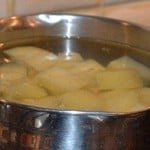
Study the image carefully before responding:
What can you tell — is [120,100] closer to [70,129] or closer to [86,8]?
[70,129]

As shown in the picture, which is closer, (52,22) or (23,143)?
(23,143)

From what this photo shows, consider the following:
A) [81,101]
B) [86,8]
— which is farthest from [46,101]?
[86,8]

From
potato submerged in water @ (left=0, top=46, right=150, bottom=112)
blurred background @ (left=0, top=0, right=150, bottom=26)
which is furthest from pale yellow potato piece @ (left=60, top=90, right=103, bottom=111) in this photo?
blurred background @ (left=0, top=0, right=150, bottom=26)

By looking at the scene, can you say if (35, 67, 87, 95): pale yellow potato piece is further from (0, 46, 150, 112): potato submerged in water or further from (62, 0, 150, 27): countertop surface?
(62, 0, 150, 27): countertop surface

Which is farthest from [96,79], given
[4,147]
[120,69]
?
[4,147]

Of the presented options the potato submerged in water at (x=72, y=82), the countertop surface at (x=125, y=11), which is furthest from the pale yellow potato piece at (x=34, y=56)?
the countertop surface at (x=125, y=11)

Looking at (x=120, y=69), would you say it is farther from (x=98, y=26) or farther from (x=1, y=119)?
(x=1, y=119)
